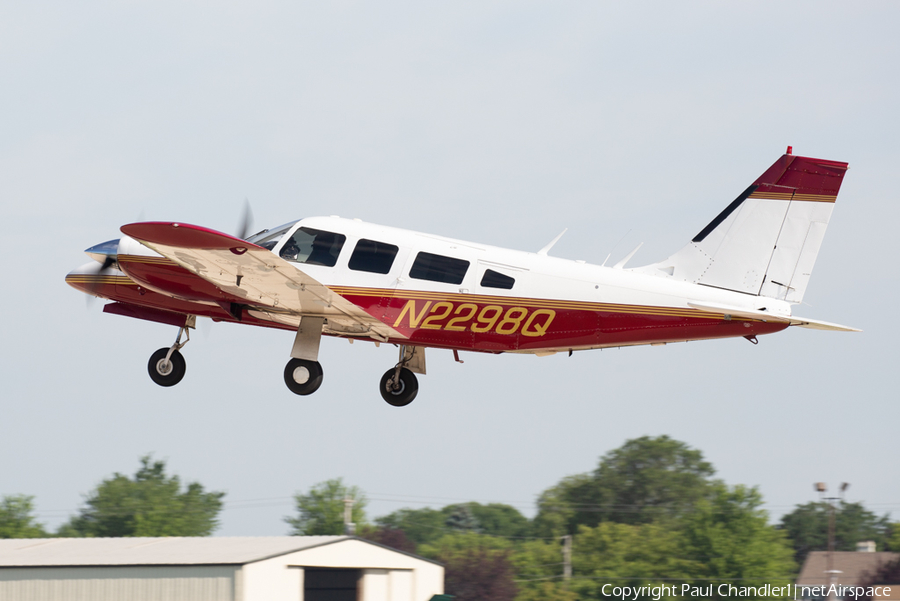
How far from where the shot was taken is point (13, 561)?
29453 millimetres

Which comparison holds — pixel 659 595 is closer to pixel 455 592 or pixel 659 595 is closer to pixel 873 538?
pixel 455 592

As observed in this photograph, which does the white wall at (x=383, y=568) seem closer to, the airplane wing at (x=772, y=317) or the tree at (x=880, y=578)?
the airplane wing at (x=772, y=317)

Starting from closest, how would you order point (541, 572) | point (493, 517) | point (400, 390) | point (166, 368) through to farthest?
point (166, 368)
point (400, 390)
point (541, 572)
point (493, 517)

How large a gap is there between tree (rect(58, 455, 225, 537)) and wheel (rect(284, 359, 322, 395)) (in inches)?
2298

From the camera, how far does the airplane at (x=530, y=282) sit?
1525 centimetres

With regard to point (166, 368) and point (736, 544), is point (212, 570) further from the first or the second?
point (736, 544)

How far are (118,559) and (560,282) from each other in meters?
18.2

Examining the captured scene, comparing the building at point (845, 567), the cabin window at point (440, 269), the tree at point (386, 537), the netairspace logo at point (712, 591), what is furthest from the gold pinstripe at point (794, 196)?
the tree at point (386, 537)

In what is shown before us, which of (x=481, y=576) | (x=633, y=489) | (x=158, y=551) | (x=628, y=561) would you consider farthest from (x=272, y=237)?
(x=633, y=489)

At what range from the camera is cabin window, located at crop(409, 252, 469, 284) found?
15586mm

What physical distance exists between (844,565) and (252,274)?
6163 centimetres

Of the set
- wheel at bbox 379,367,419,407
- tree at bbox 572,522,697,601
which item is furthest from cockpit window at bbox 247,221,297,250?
tree at bbox 572,522,697,601

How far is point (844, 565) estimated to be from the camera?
66.8 meters

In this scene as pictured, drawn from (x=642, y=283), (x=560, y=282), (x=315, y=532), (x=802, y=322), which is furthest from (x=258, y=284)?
(x=315, y=532)
